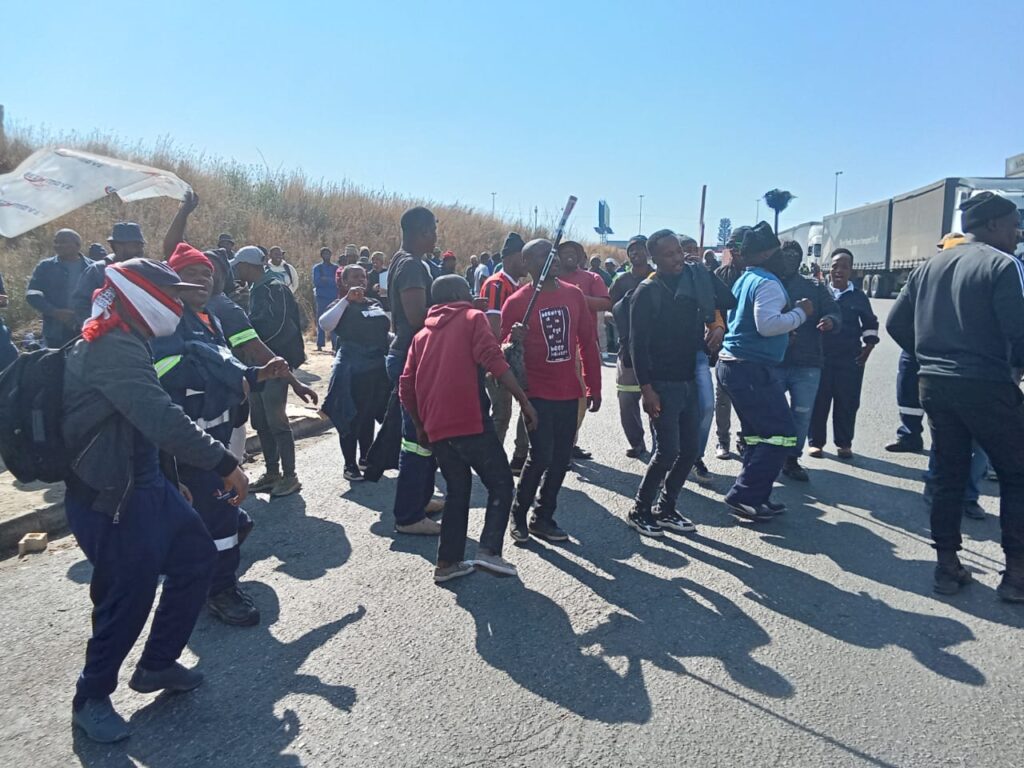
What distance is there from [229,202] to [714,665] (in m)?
20.9

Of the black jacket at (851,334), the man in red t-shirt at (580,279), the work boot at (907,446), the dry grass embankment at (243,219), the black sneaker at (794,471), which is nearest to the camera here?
the black sneaker at (794,471)

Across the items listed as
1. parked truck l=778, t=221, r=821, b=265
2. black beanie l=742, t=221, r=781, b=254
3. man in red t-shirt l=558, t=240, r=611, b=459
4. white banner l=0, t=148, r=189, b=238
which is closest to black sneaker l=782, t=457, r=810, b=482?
man in red t-shirt l=558, t=240, r=611, b=459

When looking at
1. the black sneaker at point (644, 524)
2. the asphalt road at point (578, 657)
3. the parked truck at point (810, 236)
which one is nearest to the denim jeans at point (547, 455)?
the asphalt road at point (578, 657)

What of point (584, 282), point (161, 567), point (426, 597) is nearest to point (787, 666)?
point (426, 597)

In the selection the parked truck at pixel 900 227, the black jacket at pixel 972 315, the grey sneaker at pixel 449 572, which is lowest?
the grey sneaker at pixel 449 572

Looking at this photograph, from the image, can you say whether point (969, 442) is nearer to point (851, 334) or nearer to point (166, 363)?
point (851, 334)

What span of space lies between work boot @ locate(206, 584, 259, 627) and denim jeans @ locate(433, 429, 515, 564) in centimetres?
106

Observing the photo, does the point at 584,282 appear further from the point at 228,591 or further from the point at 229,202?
the point at 229,202

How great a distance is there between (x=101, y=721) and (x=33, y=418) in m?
1.20

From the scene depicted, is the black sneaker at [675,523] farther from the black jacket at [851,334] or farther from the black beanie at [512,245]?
the black jacket at [851,334]

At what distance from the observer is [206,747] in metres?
2.81

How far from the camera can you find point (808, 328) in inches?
250

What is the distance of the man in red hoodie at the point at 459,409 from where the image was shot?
161 inches

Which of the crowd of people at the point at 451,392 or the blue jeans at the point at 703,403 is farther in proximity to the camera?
the blue jeans at the point at 703,403
